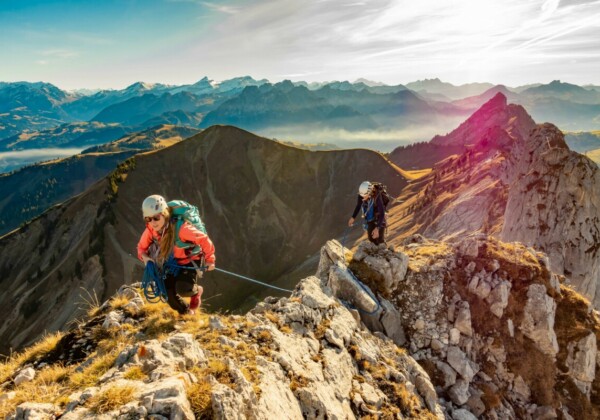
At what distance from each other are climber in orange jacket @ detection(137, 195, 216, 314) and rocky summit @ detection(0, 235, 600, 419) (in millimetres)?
905

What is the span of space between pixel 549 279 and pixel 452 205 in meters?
66.8

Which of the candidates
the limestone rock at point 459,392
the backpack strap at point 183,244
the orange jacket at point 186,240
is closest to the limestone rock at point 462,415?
the limestone rock at point 459,392

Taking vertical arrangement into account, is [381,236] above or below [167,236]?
below

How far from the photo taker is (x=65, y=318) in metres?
81.4

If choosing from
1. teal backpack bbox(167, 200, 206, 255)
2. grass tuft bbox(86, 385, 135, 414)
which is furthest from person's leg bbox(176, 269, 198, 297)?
grass tuft bbox(86, 385, 135, 414)

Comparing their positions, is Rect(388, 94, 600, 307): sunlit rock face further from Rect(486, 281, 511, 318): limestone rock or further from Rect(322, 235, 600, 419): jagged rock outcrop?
Rect(486, 281, 511, 318): limestone rock

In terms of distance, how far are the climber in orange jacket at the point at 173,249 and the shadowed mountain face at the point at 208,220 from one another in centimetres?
8506

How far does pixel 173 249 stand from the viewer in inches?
408

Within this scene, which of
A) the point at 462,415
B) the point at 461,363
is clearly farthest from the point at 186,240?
the point at 461,363

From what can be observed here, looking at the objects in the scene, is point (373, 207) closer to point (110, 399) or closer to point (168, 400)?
point (168, 400)

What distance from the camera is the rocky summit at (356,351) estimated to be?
693 centimetres

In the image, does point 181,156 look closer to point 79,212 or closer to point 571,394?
point 79,212

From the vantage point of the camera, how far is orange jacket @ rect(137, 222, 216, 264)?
392 inches

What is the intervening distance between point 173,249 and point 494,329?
15696mm
